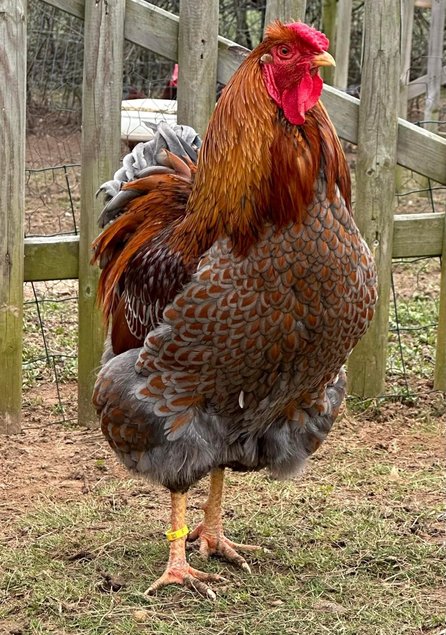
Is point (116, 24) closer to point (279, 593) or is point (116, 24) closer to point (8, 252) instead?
point (8, 252)

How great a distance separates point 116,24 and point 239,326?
6.82ft

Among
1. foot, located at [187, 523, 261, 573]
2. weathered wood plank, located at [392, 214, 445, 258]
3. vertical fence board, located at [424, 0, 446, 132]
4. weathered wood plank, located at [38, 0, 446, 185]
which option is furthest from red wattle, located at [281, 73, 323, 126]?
vertical fence board, located at [424, 0, 446, 132]

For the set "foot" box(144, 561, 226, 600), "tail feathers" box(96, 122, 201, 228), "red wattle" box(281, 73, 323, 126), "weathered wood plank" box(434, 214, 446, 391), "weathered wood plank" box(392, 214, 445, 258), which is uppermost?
"red wattle" box(281, 73, 323, 126)

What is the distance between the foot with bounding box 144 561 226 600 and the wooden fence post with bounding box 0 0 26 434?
1610 mm

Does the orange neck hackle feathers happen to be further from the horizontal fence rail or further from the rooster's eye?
the horizontal fence rail

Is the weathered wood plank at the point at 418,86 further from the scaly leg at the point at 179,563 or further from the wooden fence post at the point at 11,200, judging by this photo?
the scaly leg at the point at 179,563

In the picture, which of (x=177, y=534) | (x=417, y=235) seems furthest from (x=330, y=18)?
(x=177, y=534)

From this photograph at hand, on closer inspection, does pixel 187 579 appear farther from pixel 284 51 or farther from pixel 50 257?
pixel 284 51

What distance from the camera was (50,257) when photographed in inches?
203

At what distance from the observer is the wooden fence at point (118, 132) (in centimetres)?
488

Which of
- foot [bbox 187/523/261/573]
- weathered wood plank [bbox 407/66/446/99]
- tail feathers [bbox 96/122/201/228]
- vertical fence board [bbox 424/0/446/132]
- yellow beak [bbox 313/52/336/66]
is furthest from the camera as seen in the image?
weathered wood plank [bbox 407/66/446/99]

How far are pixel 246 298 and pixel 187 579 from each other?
124cm

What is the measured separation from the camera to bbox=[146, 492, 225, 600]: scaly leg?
156 inches

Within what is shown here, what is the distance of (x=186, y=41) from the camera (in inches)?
193
